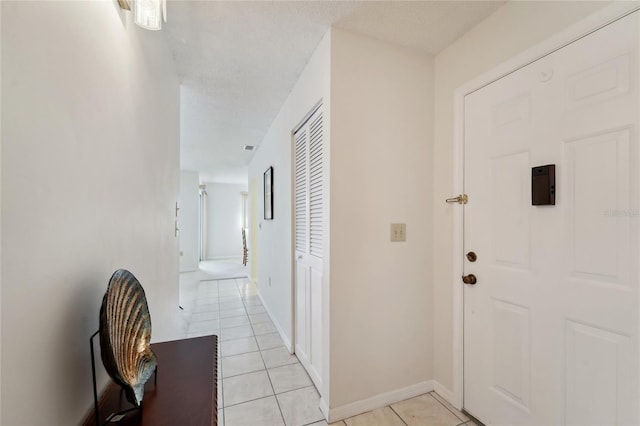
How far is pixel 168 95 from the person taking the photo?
74.7 inches

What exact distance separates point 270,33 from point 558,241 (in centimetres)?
203

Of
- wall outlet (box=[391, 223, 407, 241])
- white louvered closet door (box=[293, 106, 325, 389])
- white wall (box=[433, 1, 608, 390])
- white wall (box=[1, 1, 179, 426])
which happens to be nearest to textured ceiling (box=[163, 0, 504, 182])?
white wall (box=[433, 1, 608, 390])

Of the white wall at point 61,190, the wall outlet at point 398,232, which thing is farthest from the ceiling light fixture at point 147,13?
the wall outlet at point 398,232

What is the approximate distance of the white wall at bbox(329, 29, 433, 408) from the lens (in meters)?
1.67

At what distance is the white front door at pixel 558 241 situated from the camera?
1.08 m

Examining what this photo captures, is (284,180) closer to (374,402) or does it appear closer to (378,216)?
(378,216)

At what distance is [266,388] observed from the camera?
1.95 meters

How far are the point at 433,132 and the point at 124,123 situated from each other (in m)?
1.87

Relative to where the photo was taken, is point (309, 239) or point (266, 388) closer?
point (266, 388)

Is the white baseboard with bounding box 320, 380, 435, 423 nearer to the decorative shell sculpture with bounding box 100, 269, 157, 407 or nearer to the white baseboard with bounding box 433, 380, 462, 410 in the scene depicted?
the white baseboard with bounding box 433, 380, 462, 410

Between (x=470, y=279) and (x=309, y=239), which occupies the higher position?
(x=309, y=239)

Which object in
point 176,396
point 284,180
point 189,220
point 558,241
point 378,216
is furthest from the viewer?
point 189,220

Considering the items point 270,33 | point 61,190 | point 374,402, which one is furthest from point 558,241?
point 270,33

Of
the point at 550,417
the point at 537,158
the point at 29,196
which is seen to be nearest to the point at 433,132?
the point at 537,158
